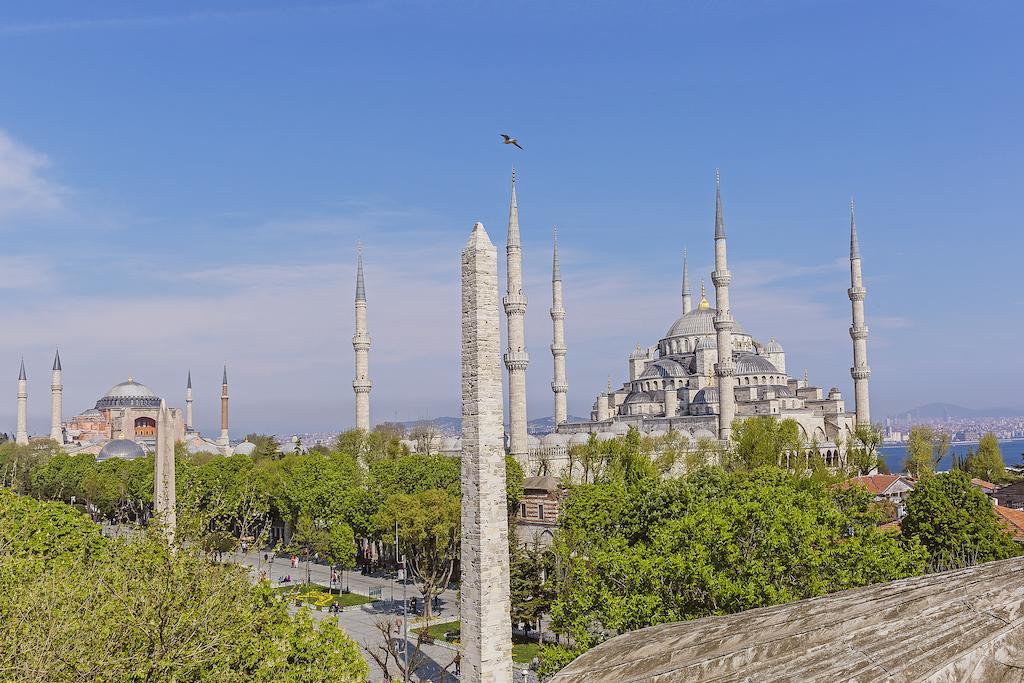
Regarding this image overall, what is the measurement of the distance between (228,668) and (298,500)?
95.4 ft

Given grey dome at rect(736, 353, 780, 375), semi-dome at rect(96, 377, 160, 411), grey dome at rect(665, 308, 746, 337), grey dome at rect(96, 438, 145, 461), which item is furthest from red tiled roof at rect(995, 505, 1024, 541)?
semi-dome at rect(96, 377, 160, 411)

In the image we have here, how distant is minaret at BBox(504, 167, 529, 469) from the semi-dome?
75.2m

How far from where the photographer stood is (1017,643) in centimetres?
464

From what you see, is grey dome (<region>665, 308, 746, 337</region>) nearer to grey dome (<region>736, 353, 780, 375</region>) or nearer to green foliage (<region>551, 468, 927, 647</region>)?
grey dome (<region>736, 353, 780, 375</region>)

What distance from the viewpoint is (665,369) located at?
243 feet

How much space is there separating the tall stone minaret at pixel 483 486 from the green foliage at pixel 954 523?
550 inches

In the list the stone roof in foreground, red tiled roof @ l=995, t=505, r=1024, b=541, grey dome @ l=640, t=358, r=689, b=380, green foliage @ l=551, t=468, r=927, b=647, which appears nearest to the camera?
the stone roof in foreground

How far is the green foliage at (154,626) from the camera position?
10.0m

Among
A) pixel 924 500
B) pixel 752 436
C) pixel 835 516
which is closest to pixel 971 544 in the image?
pixel 924 500

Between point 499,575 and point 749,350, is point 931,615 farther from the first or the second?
point 749,350

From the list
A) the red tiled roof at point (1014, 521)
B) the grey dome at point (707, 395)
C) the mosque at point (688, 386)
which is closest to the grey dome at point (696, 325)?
the mosque at point (688, 386)

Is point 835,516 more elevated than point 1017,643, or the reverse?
point 1017,643

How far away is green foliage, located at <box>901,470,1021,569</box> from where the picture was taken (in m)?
23.5

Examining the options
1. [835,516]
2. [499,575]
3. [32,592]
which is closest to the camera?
[32,592]
